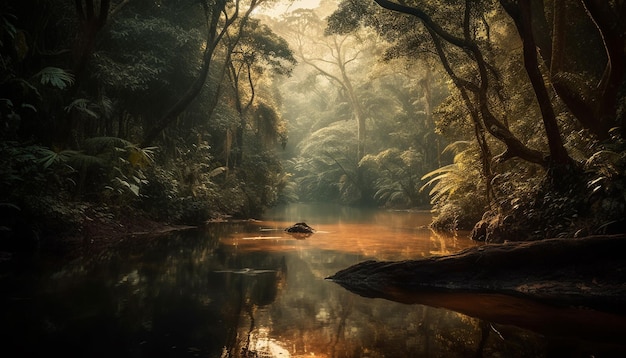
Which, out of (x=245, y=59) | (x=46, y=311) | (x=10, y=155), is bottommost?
(x=46, y=311)

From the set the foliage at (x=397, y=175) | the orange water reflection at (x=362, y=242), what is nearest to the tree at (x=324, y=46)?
the foliage at (x=397, y=175)

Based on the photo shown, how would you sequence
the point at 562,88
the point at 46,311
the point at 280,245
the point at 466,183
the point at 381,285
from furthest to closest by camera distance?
the point at 466,183 → the point at 280,245 → the point at 562,88 → the point at 381,285 → the point at 46,311

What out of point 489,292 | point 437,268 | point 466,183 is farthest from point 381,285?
point 466,183

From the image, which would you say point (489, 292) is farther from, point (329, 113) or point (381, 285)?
point (329, 113)

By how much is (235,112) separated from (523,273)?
60.9 ft

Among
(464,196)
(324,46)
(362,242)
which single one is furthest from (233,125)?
(324,46)

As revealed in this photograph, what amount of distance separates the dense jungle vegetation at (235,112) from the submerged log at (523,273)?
7.25 ft

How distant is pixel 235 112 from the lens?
2295cm

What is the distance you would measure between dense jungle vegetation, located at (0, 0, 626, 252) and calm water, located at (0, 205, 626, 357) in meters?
3.41

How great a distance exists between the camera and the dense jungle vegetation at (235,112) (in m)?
8.87

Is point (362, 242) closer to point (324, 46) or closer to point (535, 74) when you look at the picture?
point (535, 74)

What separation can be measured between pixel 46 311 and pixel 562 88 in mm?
10125

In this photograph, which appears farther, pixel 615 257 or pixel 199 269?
pixel 199 269

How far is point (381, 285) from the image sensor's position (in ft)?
20.9
